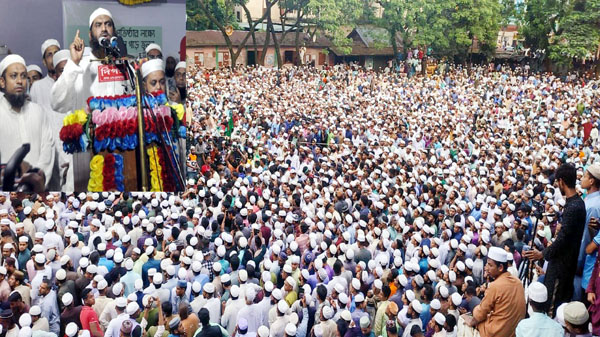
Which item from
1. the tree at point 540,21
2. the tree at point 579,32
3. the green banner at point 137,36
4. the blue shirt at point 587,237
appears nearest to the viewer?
the blue shirt at point 587,237

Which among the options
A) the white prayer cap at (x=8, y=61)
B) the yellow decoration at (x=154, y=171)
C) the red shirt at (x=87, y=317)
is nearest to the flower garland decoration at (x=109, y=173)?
the yellow decoration at (x=154, y=171)

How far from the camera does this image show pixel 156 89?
5566 millimetres

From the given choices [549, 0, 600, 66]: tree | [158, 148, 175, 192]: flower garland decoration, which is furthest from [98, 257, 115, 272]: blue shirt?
[549, 0, 600, 66]: tree

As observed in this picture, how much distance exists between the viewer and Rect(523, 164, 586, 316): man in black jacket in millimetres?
3783

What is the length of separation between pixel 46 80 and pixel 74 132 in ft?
1.79

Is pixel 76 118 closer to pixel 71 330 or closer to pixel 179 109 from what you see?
pixel 179 109

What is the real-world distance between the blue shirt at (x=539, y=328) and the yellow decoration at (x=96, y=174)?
13.5 feet

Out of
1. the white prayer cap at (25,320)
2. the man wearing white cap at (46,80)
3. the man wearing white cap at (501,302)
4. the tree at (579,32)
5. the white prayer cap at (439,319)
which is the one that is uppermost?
the tree at (579,32)

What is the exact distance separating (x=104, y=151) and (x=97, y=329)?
1.83 metres

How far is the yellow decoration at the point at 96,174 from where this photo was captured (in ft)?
18.3

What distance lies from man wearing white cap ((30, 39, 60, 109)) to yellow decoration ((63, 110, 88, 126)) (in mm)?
Result: 197

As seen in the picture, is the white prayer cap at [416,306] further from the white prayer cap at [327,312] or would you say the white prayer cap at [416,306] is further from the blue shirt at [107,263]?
the blue shirt at [107,263]

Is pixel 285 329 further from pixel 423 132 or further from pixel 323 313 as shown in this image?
pixel 423 132

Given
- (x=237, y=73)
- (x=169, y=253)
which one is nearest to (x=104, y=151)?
(x=169, y=253)
